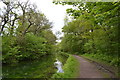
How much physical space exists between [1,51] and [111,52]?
1220 cm

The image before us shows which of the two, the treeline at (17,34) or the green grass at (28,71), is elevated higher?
the treeline at (17,34)

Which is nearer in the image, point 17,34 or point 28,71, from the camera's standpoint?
point 28,71

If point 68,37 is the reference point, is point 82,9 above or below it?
above

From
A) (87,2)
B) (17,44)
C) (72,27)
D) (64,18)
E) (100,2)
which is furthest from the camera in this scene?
(64,18)

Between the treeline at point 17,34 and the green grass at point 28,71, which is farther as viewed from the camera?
the treeline at point 17,34

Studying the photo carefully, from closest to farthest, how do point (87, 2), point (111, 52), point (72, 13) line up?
point (87, 2) < point (72, 13) < point (111, 52)

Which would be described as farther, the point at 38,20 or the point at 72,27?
the point at 72,27

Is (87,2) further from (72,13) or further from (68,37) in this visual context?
(68,37)

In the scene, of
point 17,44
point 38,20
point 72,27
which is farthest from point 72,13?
point 72,27

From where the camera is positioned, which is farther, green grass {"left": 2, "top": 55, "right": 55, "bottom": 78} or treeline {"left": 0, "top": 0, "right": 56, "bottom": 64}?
treeline {"left": 0, "top": 0, "right": 56, "bottom": 64}

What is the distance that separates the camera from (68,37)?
124 feet

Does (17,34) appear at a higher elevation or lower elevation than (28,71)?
higher

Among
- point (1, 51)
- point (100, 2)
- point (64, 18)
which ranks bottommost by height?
point (1, 51)

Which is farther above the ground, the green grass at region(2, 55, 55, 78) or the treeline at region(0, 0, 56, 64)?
Result: the treeline at region(0, 0, 56, 64)
